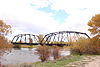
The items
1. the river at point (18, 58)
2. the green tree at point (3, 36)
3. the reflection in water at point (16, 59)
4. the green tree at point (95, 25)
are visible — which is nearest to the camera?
the green tree at point (3, 36)

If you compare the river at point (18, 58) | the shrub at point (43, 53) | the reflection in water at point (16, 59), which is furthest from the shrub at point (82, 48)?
the reflection in water at point (16, 59)

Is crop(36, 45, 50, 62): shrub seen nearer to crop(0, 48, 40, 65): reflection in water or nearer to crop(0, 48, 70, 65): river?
crop(0, 48, 70, 65): river

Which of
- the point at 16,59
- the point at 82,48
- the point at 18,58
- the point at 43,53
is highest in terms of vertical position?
the point at 82,48

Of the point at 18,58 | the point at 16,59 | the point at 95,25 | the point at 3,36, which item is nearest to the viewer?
the point at 3,36

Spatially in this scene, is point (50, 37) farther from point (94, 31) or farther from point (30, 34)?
point (94, 31)

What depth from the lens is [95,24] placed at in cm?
4959

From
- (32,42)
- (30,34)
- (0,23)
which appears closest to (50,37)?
(32,42)

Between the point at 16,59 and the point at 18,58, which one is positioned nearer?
the point at 16,59

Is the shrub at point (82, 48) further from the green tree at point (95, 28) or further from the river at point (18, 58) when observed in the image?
the river at point (18, 58)

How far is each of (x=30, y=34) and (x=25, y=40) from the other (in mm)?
5305

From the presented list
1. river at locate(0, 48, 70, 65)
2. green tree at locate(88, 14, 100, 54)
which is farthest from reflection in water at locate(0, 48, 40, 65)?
green tree at locate(88, 14, 100, 54)

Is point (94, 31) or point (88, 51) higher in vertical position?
point (94, 31)

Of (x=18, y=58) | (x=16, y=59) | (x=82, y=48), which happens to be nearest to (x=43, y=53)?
(x=82, y=48)

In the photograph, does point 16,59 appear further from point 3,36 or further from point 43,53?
point 3,36
